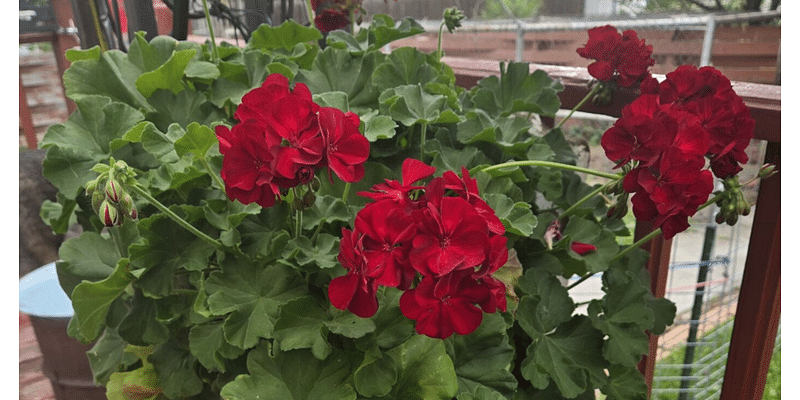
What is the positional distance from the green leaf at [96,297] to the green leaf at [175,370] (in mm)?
92

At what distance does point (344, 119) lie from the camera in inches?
22.4

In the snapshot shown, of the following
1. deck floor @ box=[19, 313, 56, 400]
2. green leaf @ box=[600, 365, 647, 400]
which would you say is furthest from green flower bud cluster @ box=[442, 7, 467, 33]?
deck floor @ box=[19, 313, 56, 400]

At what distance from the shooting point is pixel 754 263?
0.92 m

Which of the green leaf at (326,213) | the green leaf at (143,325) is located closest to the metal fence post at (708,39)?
the green leaf at (326,213)

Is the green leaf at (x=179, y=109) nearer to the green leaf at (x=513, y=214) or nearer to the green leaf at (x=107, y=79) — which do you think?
the green leaf at (x=107, y=79)

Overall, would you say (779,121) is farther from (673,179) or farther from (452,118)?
(452,118)

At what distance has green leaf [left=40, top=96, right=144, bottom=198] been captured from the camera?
80 cm

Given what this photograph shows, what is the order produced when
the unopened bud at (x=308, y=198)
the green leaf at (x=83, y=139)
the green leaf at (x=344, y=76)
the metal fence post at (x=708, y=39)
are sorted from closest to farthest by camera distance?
the unopened bud at (x=308, y=198)
the green leaf at (x=83, y=139)
the green leaf at (x=344, y=76)
the metal fence post at (x=708, y=39)

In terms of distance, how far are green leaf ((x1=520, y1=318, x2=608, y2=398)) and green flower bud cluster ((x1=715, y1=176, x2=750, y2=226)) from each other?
24cm

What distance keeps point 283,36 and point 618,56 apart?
52 cm

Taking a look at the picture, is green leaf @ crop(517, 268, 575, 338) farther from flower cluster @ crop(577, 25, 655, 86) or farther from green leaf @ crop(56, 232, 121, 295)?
green leaf @ crop(56, 232, 121, 295)

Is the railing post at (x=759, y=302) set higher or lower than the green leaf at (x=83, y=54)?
lower

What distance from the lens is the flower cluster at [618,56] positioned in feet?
3.14

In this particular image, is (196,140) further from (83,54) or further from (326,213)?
(83,54)
